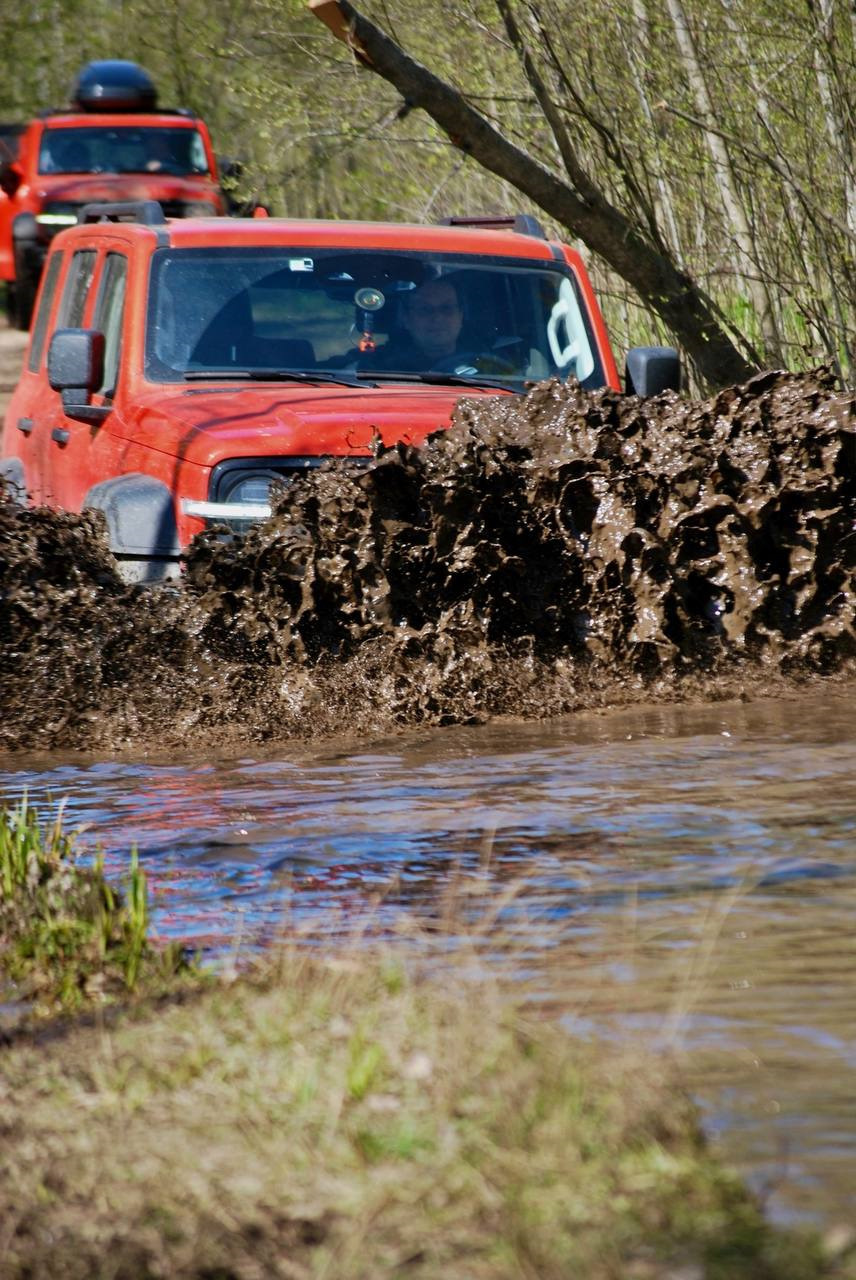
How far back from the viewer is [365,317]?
753cm

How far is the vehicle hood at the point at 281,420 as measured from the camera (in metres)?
6.63

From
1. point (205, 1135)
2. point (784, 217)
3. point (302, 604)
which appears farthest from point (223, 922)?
point (784, 217)

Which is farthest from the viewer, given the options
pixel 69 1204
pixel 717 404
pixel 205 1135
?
pixel 717 404

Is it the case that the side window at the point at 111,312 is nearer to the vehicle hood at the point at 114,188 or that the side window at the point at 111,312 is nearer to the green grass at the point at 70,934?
the green grass at the point at 70,934

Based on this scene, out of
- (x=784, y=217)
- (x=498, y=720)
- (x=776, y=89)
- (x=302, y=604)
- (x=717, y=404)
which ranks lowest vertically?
(x=498, y=720)

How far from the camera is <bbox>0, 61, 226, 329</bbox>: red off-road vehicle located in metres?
20.0

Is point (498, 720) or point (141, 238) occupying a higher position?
point (141, 238)

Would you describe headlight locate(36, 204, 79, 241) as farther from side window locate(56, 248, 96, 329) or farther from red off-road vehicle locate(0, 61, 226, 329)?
side window locate(56, 248, 96, 329)

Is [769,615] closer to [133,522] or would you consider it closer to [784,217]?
[133,522]

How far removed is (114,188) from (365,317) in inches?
535

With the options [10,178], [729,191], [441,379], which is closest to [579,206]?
[729,191]

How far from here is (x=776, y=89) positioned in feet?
36.8

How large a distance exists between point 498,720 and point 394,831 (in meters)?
1.69

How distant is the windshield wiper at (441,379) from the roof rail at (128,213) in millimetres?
1206
